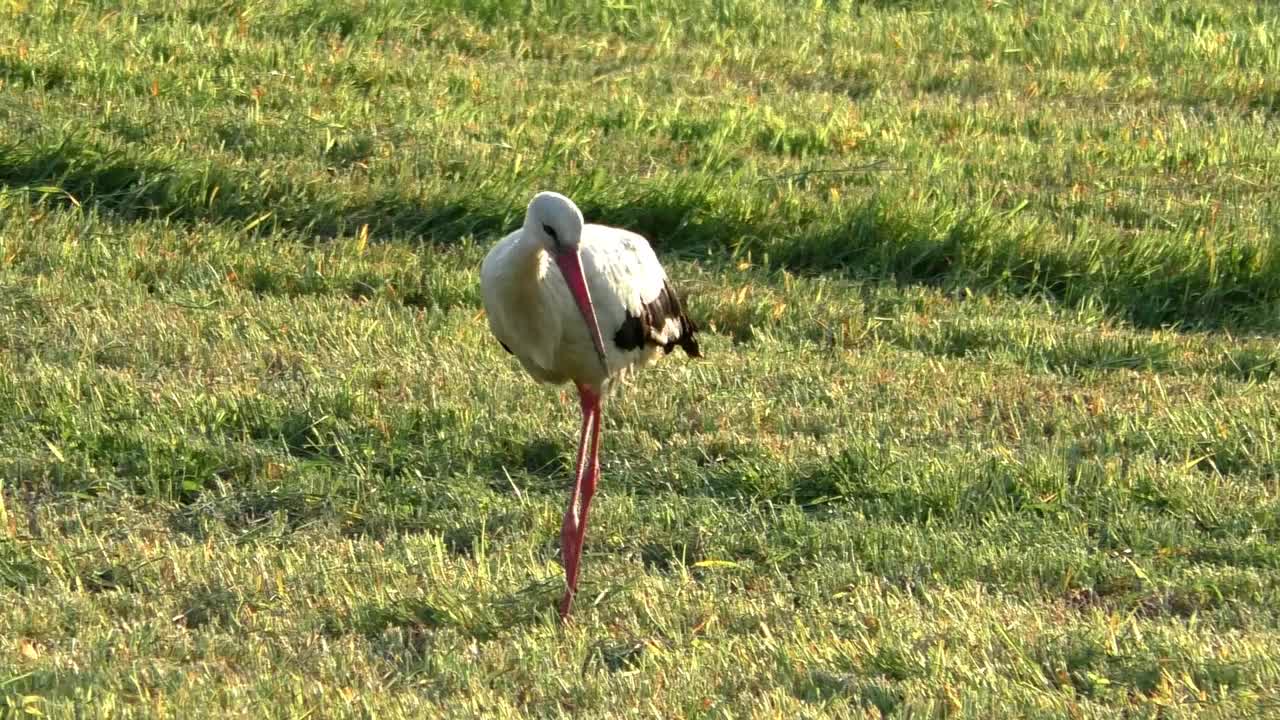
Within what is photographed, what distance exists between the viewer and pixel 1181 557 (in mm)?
5230

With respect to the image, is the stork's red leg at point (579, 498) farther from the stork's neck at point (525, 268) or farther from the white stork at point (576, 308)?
the stork's neck at point (525, 268)

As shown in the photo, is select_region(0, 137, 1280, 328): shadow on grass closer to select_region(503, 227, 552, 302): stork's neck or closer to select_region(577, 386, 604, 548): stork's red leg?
select_region(577, 386, 604, 548): stork's red leg

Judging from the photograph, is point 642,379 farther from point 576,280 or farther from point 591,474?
point 576,280

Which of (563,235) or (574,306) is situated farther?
(574,306)

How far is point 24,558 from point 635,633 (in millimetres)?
1843

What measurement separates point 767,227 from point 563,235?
336 cm

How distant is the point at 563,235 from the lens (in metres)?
4.96

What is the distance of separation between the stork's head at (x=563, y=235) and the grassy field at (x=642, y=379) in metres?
0.86

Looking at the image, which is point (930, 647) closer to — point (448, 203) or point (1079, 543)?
point (1079, 543)

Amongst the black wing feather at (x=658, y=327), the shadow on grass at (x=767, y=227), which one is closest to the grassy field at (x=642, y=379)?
the shadow on grass at (x=767, y=227)

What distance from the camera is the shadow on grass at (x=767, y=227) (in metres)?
7.75

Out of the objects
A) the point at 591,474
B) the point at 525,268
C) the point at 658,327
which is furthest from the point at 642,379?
the point at 525,268

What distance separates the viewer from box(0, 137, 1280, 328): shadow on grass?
7.75 metres

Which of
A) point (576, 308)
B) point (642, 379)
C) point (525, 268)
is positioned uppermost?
point (525, 268)
